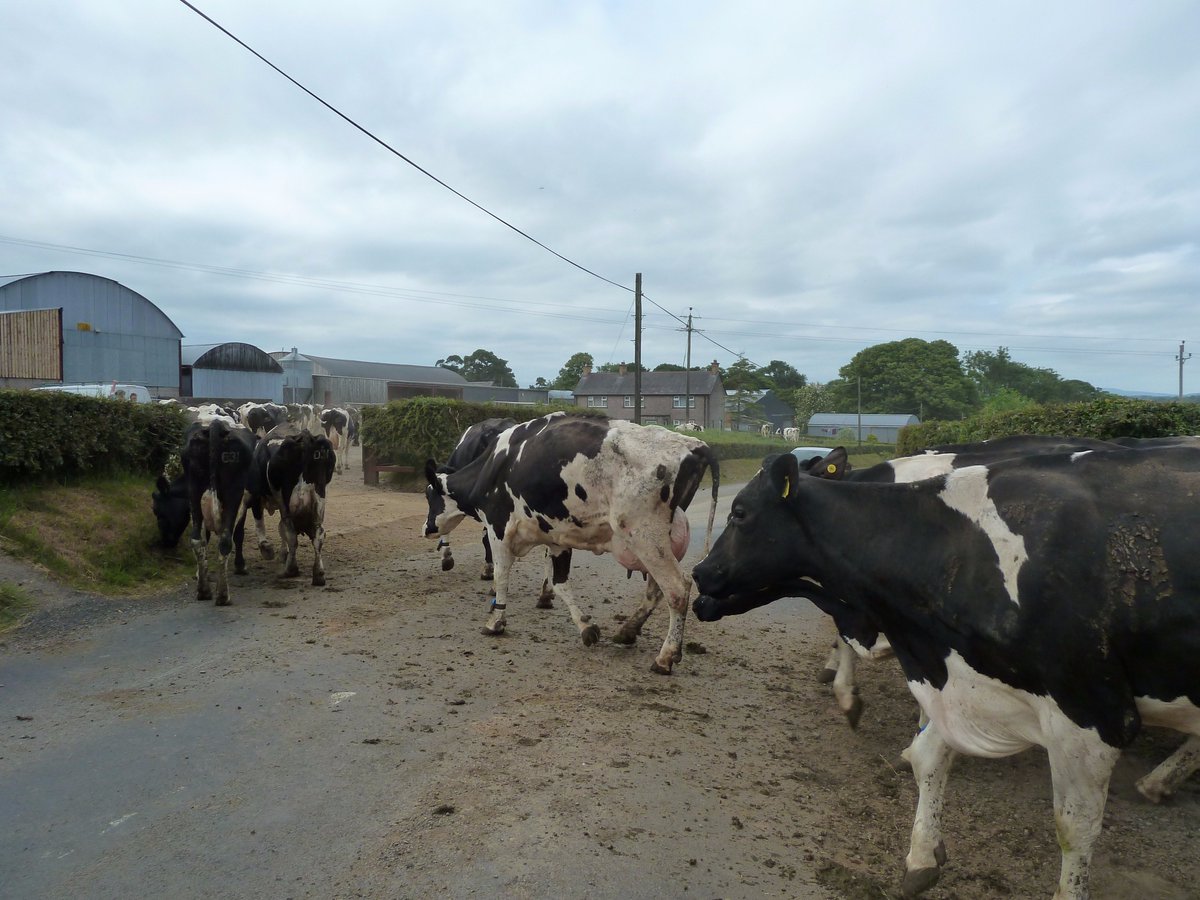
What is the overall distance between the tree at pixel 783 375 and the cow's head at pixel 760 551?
4299 inches

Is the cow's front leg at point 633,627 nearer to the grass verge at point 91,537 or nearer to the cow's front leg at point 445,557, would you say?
the cow's front leg at point 445,557

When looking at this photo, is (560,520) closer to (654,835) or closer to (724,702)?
(724,702)

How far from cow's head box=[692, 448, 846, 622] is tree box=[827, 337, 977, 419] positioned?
267ft

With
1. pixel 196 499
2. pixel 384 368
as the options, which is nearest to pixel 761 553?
pixel 196 499

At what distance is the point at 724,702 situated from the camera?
19.5ft

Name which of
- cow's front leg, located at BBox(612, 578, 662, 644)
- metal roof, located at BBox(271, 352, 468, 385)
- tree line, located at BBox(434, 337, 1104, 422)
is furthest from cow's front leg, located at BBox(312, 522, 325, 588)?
tree line, located at BBox(434, 337, 1104, 422)

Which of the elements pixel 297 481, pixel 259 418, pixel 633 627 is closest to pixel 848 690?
pixel 633 627

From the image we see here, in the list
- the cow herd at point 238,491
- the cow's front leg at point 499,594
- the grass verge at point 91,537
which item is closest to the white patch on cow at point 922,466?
the cow's front leg at point 499,594

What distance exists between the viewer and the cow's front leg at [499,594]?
7.59 meters

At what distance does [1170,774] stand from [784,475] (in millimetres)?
2765

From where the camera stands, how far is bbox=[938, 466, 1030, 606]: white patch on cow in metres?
3.24

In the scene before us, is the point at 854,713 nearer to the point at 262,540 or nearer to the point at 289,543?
the point at 289,543

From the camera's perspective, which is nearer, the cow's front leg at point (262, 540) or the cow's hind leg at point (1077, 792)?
the cow's hind leg at point (1077, 792)

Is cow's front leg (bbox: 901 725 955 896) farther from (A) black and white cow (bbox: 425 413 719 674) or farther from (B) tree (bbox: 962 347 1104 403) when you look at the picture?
(B) tree (bbox: 962 347 1104 403)
